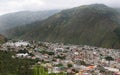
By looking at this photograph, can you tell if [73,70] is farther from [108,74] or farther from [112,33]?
[112,33]

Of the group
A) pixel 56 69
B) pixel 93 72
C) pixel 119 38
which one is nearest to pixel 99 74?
pixel 93 72

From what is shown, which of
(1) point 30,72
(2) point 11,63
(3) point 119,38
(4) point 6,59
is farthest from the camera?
(3) point 119,38

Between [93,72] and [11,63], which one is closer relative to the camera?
[93,72]

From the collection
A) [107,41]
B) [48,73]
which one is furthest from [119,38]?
[48,73]

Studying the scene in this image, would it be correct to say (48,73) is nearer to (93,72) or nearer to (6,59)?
(93,72)

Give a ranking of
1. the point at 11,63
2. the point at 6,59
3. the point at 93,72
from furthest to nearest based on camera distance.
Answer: the point at 6,59 → the point at 11,63 → the point at 93,72

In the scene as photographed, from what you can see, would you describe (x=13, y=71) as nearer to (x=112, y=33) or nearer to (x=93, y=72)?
(x=93, y=72)

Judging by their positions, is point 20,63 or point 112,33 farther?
point 112,33

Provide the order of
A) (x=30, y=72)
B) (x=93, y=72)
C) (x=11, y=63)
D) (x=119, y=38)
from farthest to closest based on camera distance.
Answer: (x=119, y=38) < (x=11, y=63) < (x=93, y=72) < (x=30, y=72)
